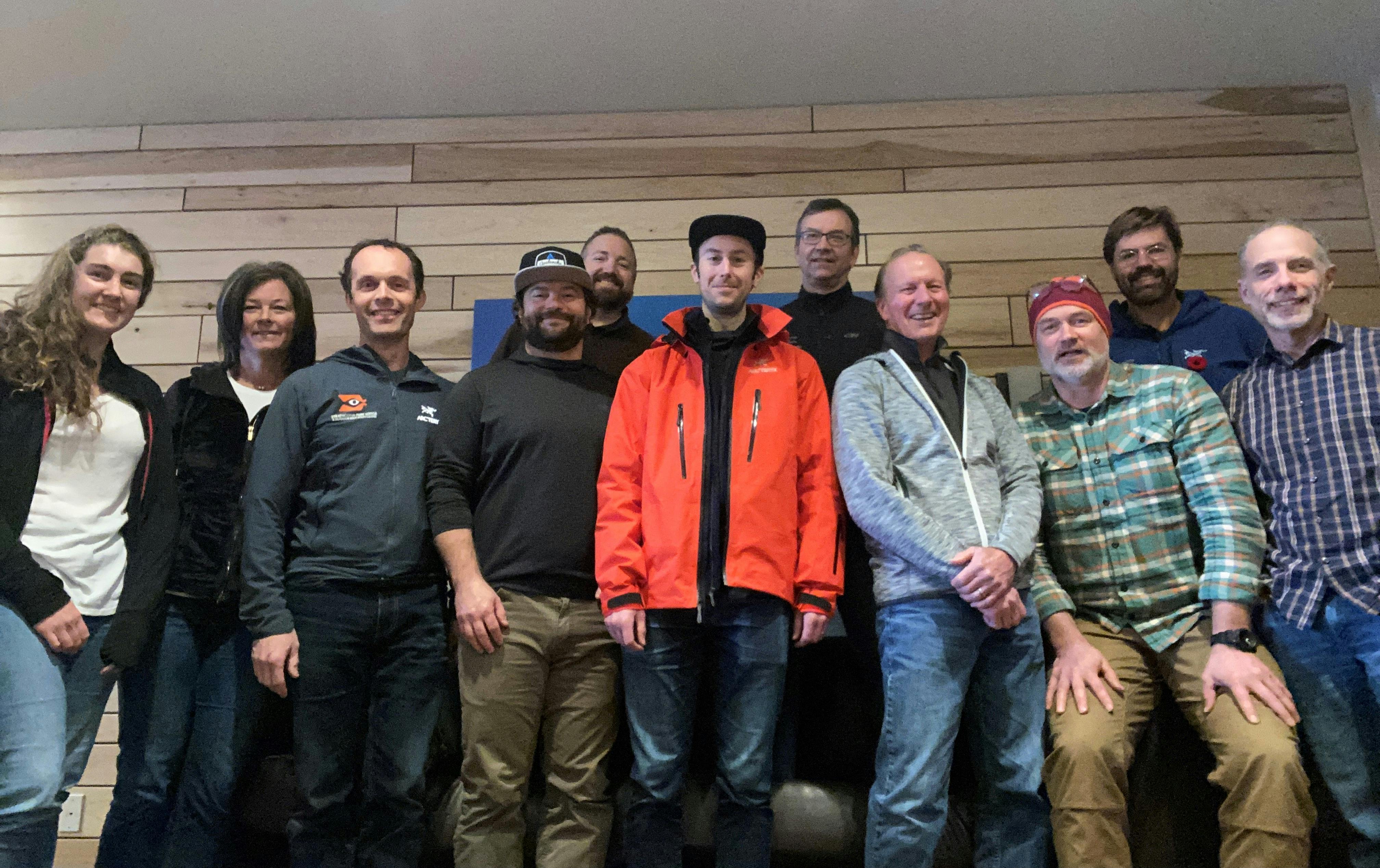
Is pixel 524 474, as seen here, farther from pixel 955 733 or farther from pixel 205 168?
pixel 205 168

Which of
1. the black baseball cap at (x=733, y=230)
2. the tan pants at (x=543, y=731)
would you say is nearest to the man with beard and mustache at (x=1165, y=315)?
the black baseball cap at (x=733, y=230)

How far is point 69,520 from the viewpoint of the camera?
2.01 meters

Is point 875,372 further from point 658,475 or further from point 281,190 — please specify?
point 281,190

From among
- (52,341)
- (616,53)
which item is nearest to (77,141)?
(616,53)

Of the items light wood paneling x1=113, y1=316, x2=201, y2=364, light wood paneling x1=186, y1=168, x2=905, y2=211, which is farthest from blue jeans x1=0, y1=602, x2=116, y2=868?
light wood paneling x1=186, y1=168, x2=905, y2=211

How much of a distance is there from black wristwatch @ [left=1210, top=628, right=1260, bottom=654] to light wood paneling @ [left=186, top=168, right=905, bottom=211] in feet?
7.96

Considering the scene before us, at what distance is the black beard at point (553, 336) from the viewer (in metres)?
2.39

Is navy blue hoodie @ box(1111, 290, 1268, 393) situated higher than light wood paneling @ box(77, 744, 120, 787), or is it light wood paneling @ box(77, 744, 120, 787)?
navy blue hoodie @ box(1111, 290, 1268, 393)

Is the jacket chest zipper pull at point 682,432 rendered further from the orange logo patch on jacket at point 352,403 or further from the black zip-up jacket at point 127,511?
the black zip-up jacket at point 127,511

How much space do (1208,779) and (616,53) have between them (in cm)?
317

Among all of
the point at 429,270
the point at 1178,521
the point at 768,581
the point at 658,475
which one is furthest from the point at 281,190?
the point at 1178,521

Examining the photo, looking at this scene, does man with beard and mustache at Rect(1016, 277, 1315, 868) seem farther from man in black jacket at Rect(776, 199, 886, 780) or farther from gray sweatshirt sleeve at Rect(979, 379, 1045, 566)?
man in black jacket at Rect(776, 199, 886, 780)

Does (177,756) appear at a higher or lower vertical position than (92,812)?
higher

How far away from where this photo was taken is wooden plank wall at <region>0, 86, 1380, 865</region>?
3797 millimetres
